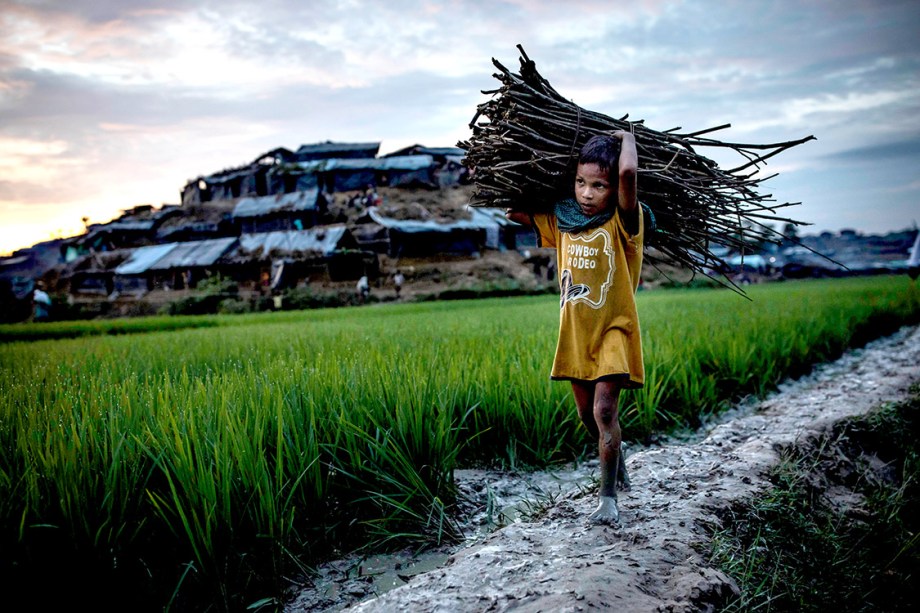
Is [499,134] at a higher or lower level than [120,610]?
higher

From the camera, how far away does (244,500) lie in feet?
6.21

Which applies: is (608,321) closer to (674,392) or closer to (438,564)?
(438,564)

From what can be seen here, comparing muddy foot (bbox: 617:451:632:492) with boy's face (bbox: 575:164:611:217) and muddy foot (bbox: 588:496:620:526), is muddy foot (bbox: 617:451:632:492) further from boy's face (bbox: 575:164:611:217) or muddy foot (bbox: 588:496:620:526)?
boy's face (bbox: 575:164:611:217)

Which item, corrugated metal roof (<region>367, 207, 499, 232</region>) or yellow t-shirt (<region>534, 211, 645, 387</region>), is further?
corrugated metal roof (<region>367, 207, 499, 232</region>)

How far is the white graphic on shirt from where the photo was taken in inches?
85.6

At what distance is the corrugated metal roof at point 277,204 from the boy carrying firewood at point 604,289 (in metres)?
31.4

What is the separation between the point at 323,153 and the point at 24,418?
40.0m

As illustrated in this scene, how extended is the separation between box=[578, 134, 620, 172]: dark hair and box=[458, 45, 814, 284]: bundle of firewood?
113 millimetres

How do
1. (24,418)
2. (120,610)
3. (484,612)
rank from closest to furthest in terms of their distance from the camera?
1. (484,612)
2. (120,610)
3. (24,418)

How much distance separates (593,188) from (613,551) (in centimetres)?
131

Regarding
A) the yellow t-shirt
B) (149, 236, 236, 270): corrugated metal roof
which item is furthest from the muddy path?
(149, 236, 236, 270): corrugated metal roof

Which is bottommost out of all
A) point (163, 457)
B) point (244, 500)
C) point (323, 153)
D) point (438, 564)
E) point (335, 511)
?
point (438, 564)

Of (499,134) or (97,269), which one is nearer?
(499,134)

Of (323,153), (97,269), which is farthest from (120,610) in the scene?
(323,153)
